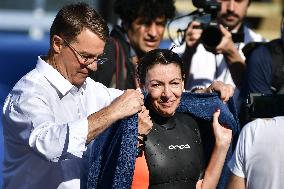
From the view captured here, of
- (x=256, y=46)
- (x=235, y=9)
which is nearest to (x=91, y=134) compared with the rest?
(x=256, y=46)

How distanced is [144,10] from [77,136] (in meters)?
1.89

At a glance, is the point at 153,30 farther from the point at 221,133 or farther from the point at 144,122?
the point at 144,122

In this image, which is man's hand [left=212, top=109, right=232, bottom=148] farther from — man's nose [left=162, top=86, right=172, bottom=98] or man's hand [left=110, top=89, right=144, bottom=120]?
man's hand [left=110, top=89, right=144, bottom=120]

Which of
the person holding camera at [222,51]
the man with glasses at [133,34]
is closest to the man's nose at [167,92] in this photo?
the man with glasses at [133,34]

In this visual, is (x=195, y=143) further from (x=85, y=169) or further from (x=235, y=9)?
(x=235, y=9)

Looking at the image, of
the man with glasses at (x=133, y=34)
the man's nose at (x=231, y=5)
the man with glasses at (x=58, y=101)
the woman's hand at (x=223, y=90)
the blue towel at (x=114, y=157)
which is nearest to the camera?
the man with glasses at (x=58, y=101)

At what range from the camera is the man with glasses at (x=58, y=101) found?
3.45 m

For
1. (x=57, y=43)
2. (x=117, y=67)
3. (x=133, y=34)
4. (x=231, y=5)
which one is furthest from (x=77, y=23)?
(x=231, y=5)

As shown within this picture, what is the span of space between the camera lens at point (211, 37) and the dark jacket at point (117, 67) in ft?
1.34

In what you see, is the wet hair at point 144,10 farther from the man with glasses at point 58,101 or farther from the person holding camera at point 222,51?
the man with glasses at point 58,101

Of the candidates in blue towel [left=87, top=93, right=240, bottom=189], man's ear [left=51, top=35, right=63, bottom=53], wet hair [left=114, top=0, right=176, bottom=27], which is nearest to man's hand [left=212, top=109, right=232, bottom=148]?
blue towel [left=87, top=93, right=240, bottom=189]

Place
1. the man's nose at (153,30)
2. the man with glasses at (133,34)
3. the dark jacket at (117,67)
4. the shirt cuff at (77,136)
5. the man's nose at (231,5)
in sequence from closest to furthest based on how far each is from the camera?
the shirt cuff at (77,136)
the dark jacket at (117,67)
the man with glasses at (133,34)
the man's nose at (153,30)
the man's nose at (231,5)

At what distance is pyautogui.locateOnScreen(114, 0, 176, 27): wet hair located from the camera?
5082 millimetres

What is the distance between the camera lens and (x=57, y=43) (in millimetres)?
3635
